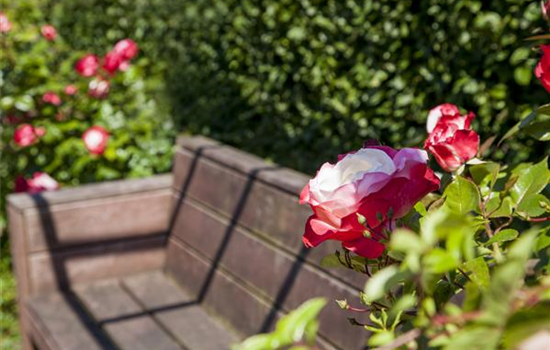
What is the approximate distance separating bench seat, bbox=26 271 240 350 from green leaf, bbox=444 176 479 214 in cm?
152

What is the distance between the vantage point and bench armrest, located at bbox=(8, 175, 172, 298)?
268 centimetres

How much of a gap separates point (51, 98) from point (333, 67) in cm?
125

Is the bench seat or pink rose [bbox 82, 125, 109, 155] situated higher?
pink rose [bbox 82, 125, 109, 155]

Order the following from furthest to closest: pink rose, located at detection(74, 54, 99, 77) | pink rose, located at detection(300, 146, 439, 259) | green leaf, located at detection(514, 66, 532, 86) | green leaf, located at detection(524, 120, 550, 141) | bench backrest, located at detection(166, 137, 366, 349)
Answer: pink rose, located at detection(74, 54, 99, 77)
green leaf, located at detection(514, 66, 532, 86)
bench backrest, located at detection(166, 137, 366, 349)
green leaf, located at detection(524, 120, 550, 141)
pink rose, located at detection(300, 146, 439, 259)

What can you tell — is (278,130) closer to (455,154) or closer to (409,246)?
(455,154)

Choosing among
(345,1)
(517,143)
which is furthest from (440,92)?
(345,1)

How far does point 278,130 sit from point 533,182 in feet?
8.53

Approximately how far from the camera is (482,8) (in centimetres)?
249

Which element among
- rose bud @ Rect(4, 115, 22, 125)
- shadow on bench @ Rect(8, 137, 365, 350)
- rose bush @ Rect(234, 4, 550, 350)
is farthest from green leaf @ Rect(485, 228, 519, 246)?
rose bud @ Rect(4, 115, 22, 125)

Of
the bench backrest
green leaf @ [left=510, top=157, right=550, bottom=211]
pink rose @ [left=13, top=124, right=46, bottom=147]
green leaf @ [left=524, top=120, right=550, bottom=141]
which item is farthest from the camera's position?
pink rose @ [left=13, top=124, right=46, bottom=147]

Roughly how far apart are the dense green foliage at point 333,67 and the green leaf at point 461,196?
705mm

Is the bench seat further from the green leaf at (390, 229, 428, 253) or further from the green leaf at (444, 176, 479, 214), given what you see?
the green leaf at (390, 229, 428, 253)

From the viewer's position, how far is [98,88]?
3.57 metres

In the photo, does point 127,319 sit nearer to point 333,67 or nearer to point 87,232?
point 87,232
